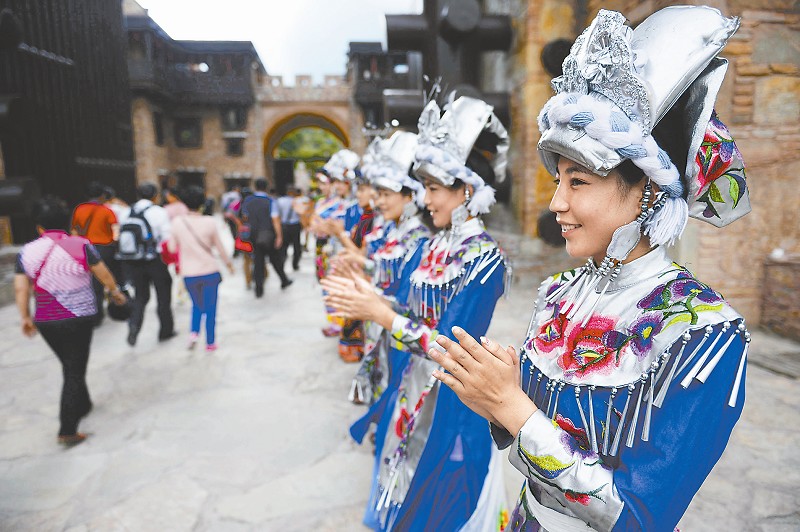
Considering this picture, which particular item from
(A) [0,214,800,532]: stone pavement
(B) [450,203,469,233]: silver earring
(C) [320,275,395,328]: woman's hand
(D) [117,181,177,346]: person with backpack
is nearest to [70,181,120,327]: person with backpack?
(D) [117,181,177,346]: person with backpack

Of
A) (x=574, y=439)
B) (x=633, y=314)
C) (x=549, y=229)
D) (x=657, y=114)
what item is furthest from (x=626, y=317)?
(x=549, y=229)

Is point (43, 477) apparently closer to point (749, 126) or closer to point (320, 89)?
point (749, 126)

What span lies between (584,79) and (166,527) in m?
2.90

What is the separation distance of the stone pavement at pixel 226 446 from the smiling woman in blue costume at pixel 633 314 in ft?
6.31

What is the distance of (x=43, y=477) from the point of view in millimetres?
2996

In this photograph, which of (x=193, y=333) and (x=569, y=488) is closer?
(x=569, y=488)

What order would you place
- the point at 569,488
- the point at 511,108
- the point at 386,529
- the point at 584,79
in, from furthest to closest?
the point at 511,108, the point at 386,529, the point at 584,79, the point at 569,488

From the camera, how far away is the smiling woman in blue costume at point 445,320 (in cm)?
191

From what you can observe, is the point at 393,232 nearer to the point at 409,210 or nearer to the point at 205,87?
the point at 409,210

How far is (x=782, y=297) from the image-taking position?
15.9ft

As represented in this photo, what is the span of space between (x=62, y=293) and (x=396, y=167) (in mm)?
2473

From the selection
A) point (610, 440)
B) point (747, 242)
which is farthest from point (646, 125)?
point (747, 242)

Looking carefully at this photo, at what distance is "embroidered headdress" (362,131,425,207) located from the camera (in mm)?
3139

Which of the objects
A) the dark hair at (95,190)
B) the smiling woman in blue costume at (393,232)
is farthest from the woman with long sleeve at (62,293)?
the dark hair at (95,190)
